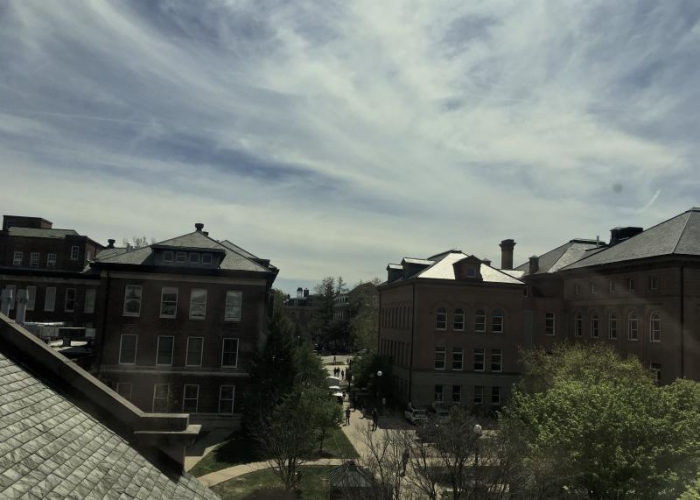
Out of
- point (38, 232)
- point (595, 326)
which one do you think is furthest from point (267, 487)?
point (38, 232)

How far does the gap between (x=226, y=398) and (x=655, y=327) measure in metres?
33.2

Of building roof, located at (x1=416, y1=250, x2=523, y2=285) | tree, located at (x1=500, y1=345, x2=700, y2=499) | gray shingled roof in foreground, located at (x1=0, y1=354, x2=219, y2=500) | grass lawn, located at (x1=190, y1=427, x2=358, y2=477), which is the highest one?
building roof, located at (x1=416, y1=250, x2=523, y2=285)

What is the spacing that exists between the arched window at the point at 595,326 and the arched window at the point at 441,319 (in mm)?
13850

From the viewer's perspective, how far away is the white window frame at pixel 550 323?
5012cm

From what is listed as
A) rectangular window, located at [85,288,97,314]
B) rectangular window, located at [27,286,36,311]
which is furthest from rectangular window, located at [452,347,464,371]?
rectangular window, located at [27,286,36,311]

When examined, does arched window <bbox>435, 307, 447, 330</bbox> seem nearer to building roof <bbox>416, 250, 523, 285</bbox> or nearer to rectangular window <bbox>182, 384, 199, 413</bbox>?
Answer: building roof <bbox>416, 250, 523, 285</bbox>

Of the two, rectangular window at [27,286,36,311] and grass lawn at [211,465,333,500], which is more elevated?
rectangular window at [27,286,36,311]

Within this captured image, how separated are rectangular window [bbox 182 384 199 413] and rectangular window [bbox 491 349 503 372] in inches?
Answer: 1018

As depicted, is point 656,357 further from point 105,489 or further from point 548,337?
point 105,489

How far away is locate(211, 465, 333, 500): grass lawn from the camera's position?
21778 mm

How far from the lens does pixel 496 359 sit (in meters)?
46.2

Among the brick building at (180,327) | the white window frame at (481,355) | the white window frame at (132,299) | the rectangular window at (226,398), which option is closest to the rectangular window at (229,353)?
the brick building at (180,327)

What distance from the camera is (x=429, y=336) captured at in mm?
45469

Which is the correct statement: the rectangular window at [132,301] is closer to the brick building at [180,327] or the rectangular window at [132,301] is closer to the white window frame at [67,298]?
the brick building at [180,327]
